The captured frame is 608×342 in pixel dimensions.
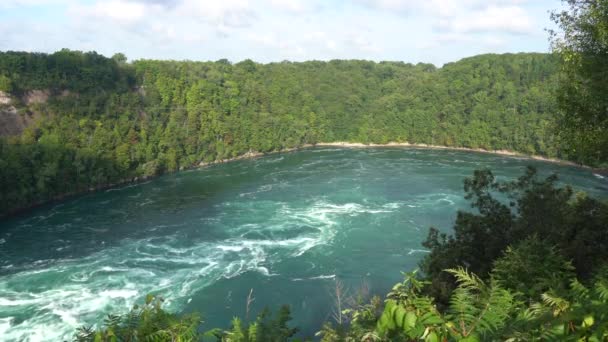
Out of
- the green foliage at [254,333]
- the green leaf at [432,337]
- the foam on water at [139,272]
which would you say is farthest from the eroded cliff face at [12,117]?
the green leaf at [432,337]

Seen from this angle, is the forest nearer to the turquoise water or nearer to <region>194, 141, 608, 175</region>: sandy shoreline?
<region>194, 141, 608, 175</region>: sandy shoreline

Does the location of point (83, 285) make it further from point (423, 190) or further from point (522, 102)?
point (522, 102)

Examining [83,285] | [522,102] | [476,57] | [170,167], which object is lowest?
[83,285]

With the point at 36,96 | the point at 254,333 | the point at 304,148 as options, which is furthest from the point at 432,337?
the point at 304,148

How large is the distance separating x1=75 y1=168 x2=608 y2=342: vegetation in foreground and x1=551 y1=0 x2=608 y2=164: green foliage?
241 cm

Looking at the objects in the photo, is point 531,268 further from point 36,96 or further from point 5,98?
point 36,96

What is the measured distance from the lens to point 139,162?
50.8m

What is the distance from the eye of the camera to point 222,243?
1133 inches

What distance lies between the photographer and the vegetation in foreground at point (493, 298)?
3.33m

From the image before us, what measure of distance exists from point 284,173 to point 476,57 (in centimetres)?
4913

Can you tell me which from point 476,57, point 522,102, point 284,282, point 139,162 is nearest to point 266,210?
point 284,282

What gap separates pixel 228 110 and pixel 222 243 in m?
43.9

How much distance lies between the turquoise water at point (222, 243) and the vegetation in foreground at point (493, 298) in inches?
340

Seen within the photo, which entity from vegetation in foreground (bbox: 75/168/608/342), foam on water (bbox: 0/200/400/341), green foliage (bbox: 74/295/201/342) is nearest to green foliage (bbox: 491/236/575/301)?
vegetation in foreground (bbox: 75/168/608/342)
